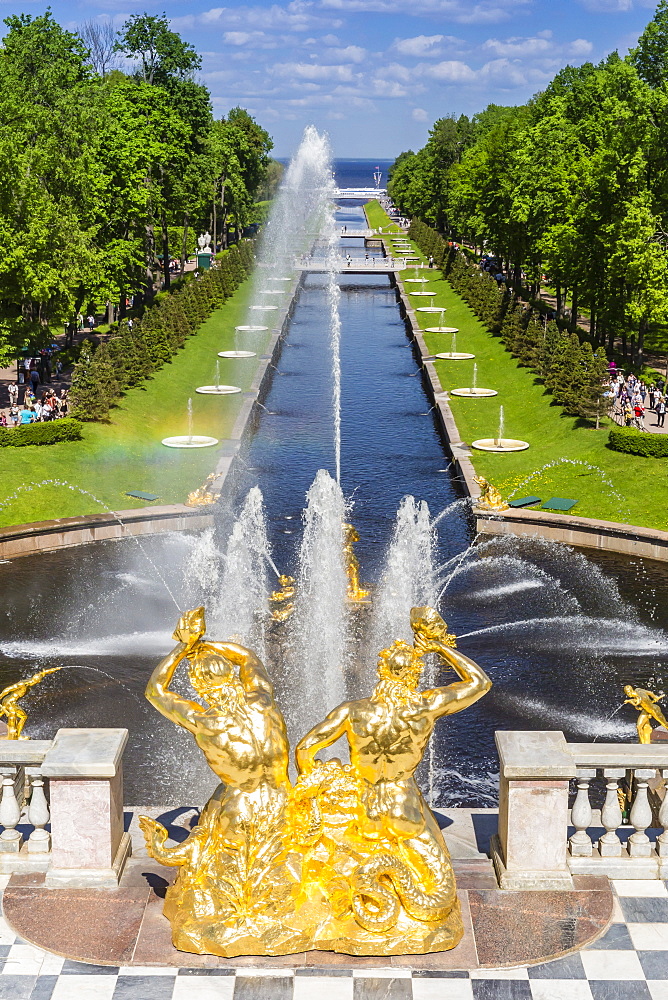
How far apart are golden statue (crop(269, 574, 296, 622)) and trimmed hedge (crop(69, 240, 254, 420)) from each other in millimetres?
15536

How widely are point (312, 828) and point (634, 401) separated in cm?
3394

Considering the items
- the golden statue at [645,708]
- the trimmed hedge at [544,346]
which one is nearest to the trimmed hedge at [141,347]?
the trimmed hedge at [544,346]

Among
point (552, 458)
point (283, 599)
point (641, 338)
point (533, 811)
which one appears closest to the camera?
point (533, 811)

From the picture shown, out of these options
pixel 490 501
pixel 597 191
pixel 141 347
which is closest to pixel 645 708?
pixel 490 501

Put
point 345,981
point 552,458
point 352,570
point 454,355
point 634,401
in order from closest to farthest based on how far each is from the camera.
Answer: point 345,981, point 352,570, point 552,458, point 634,401, point 454,355

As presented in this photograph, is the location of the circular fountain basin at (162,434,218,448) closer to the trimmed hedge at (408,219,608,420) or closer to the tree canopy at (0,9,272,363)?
the tree canopy at (0,9,272,363)

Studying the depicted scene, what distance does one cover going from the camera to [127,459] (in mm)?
35438

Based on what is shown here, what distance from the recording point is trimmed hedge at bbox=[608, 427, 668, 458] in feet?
113

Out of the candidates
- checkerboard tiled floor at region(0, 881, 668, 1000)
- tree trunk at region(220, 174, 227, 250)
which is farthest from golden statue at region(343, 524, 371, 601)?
tree trunk at region(220, 174, 227, 250)

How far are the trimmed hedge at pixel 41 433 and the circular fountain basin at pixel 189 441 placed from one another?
2869 mm

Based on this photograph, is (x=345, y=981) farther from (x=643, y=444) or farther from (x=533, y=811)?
(x=643, y=444)

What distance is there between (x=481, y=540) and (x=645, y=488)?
6.49 metres

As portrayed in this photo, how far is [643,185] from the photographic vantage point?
4706 centimetres

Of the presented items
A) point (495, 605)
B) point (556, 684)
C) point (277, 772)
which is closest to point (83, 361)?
point (495, 605)
